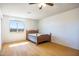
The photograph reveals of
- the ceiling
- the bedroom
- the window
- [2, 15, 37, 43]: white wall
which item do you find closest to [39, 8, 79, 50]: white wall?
→ the bedroom

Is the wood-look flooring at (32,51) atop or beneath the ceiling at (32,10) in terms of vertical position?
beneath

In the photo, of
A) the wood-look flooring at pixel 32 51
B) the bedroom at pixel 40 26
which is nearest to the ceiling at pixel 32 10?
the bedroom at pixel 40 26

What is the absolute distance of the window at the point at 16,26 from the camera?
1.58 meters

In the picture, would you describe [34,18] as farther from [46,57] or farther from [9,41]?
[46,57]

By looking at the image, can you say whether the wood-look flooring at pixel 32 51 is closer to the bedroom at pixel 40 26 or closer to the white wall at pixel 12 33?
the bedroom at pixel 40 26

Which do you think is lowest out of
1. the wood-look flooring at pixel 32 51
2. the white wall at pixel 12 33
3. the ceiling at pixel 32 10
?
the wood-look flooring at pixel 32 51

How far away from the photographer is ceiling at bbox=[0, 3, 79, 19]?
1461mm

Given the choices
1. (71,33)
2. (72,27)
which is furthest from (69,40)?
(72,27)

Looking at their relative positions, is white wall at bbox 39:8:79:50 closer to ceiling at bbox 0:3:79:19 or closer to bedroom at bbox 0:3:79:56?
bedroom at bbox 0:3:79:56

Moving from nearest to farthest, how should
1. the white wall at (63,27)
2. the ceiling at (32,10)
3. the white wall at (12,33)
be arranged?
the ceiling at (32,10)
the white wall at (12,33)
the white wall at (63,27)

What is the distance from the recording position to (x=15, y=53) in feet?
4.83

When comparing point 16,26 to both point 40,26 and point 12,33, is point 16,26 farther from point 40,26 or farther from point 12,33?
point 40,26

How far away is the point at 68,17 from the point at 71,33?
42cm

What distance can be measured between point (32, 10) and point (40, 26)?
0.43 meters
